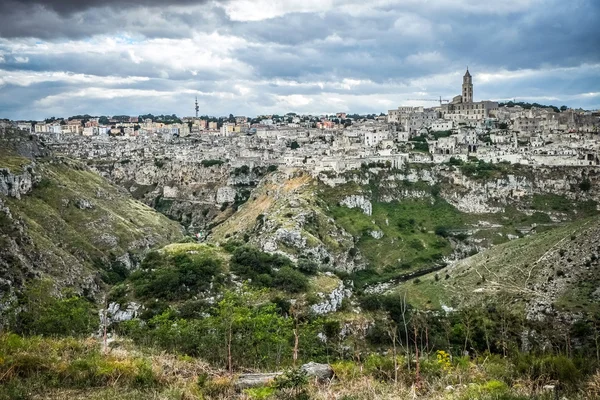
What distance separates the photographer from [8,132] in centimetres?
8312

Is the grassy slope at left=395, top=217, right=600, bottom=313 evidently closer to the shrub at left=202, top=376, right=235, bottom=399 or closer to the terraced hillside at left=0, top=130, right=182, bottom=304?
the terraced hillside at left=0, top=130, right=182, bottom=304

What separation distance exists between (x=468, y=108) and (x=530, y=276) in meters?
91.6

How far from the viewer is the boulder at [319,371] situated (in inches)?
551

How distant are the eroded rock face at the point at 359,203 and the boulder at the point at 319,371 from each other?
63.6m

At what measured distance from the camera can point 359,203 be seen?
262ft

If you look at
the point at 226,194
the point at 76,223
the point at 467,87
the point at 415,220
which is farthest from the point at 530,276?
the point at 467,87

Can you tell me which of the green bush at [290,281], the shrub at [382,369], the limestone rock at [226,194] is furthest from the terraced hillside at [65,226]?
the shrub at [382,369]

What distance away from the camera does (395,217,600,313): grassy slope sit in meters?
43.9

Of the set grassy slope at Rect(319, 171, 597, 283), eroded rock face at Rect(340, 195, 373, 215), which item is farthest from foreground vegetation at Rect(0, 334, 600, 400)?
eroded rock face at Rect(340, 195, 373, 215)

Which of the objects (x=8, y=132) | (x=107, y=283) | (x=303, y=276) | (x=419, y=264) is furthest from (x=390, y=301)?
(x=8, y=132)

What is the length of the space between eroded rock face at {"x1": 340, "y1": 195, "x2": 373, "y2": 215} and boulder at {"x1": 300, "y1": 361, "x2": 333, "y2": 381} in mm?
63588

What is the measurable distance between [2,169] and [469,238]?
6198 centimetres

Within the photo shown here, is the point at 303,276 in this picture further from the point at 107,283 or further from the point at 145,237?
the point at 145,237

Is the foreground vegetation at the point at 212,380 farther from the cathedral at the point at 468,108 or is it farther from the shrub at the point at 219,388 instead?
the cathedral at the point at 468,108
